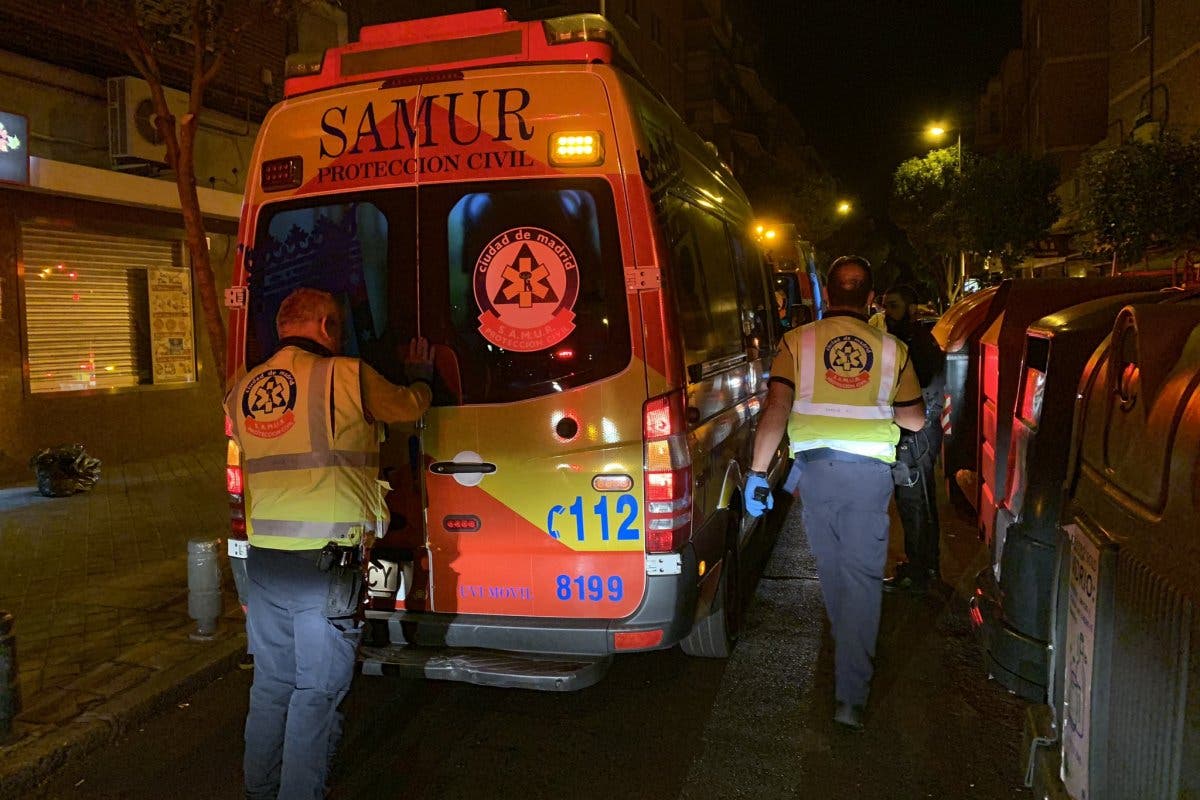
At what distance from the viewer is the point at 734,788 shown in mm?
3568

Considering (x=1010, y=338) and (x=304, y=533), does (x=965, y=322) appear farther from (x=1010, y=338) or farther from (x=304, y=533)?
(x=304, y=533)

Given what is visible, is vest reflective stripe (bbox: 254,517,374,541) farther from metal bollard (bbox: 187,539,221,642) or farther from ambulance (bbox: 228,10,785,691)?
metal bollard (bbox: 187,539,221,642)

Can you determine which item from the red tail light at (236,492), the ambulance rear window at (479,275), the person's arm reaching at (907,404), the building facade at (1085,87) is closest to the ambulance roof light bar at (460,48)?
the ambulance rear window at (479,275)

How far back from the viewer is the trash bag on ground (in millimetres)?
9234

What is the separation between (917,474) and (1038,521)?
7.66ft

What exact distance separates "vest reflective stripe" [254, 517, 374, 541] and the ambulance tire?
1.87 m

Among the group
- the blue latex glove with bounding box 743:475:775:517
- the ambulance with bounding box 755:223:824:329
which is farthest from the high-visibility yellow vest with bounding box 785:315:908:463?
the ambulance with bounding box 755:223:824:329

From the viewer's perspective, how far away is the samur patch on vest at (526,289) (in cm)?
372

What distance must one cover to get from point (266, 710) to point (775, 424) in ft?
8.04

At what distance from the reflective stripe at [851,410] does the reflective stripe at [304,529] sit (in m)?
2.13

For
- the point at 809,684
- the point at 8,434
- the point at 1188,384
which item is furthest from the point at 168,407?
the point at 1188,384

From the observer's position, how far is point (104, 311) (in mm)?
11312

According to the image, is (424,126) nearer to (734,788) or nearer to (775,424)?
(775,424)

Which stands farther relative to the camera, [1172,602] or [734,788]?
[734,788]
